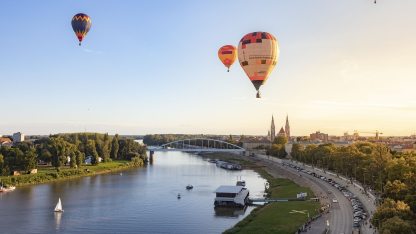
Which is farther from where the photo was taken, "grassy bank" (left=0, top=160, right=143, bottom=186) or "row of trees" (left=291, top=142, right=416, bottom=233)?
"grassy bank" (left=0, top=160, right=143, bottom=186)

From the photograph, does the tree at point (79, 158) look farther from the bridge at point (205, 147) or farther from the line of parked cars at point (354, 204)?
the bridge at point (205, 147)

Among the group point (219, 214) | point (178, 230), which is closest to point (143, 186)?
point (219, 214)

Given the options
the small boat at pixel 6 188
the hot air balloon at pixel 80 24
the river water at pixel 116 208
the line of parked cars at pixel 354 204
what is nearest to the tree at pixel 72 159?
the river water at pixel 116 208

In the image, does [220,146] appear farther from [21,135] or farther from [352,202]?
[352,202]

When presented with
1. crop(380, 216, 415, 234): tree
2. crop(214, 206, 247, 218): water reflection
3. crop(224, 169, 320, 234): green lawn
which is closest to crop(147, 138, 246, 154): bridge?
crop(224, 169, 320, 234): green lawn

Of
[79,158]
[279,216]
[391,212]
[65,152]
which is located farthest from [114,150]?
[391,212]

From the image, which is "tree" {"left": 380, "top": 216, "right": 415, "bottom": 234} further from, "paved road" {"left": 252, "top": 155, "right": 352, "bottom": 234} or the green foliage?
the green foliage
